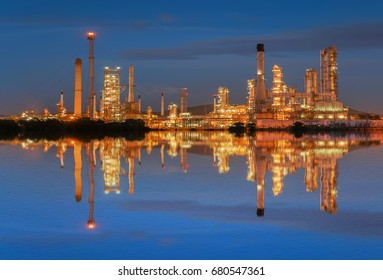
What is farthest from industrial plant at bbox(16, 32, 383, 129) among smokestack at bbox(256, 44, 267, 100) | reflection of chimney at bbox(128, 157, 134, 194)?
reflection of chimney at bbox(128, 157, 134, 194)

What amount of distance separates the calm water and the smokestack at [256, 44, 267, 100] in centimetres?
7242

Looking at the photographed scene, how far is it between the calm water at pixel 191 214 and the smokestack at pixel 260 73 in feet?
238

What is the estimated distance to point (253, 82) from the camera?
94.8m

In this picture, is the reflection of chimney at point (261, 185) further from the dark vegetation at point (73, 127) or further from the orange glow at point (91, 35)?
the orange glow at point (91, 35)

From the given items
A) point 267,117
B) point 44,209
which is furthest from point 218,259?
point 267,117

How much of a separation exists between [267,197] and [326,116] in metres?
81.7

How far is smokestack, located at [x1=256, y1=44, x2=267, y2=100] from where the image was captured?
87.5m

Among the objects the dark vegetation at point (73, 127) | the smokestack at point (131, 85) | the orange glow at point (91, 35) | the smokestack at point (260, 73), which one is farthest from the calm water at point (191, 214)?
the smokestack at point (131, 85)

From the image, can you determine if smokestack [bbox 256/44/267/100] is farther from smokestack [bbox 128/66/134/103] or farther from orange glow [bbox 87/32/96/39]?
orange glow [bbox 87/32/96/39]

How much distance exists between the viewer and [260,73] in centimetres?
8819

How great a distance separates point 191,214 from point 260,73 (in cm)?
8063

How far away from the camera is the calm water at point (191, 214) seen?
6629 millimetres

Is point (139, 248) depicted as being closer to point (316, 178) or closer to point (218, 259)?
point (218, 259)

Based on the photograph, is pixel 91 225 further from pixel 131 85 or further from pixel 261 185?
pixel 131 85
